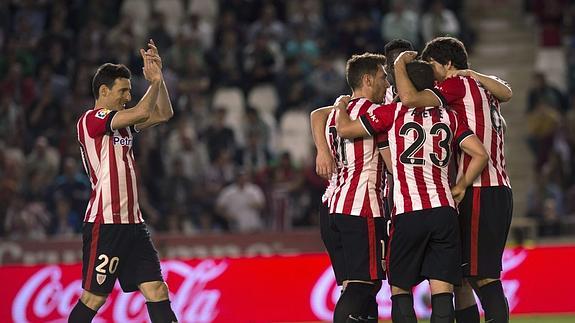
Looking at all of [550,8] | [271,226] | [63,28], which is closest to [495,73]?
[550,8]

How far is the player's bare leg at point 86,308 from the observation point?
26.8 ft

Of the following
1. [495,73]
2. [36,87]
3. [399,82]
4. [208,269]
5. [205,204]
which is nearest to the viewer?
[399,82]

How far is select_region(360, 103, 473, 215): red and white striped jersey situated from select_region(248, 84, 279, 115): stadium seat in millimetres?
9099

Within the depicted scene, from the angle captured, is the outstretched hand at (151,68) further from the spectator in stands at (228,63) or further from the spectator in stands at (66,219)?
the spectator in stands at (228,63)

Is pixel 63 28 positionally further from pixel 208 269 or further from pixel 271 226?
pixel 208 269

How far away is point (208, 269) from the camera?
486 inches

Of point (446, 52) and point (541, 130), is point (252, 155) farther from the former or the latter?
point (446, 52)

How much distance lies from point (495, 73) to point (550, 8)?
121 cm

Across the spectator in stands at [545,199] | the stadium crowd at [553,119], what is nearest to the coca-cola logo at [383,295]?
the stadium crowd at [553,119]

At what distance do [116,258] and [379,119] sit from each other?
6.24 feet

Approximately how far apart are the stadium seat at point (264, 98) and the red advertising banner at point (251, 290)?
4.80 meters

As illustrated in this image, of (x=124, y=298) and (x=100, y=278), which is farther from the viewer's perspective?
(x=124, y=298)

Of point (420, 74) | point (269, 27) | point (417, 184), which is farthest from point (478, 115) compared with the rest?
point (269, 27)

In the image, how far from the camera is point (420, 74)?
7738 mm
